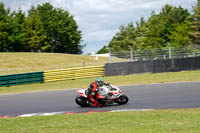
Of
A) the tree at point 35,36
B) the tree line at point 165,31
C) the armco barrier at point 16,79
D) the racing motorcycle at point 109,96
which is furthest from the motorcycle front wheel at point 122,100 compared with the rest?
the tree at point 35,36

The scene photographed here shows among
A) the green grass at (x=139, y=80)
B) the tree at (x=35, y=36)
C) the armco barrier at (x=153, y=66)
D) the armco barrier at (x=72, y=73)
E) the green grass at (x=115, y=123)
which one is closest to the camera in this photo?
the green grass at (x=115, y=123)

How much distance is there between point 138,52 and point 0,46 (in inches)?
1882

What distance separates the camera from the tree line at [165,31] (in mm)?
65750

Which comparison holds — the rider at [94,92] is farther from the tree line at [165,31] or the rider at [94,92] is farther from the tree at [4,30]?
the tree at [4,30]

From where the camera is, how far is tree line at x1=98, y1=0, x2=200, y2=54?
216ft

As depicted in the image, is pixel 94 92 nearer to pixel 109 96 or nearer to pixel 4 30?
pixel 109 96

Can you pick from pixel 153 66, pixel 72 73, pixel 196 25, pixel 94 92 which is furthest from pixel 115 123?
pixel 196 25

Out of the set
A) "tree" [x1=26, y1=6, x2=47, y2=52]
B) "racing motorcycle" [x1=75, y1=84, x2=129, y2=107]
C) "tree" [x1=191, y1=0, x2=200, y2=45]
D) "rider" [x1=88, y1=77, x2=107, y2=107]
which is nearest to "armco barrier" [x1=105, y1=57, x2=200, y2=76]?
"racing motorcycle" [x1=75, y1=84, x2=129, y2=107]

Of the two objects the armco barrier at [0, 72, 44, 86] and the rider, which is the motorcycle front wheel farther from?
the armco barrier at [0, 72, 44, 86]

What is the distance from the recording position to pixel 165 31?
8194 centimetres

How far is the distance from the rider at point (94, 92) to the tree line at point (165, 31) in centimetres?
4378

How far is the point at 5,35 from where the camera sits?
66.9 meters

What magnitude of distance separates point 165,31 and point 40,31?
29645 millimetres

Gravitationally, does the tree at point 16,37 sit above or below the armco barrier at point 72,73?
above
